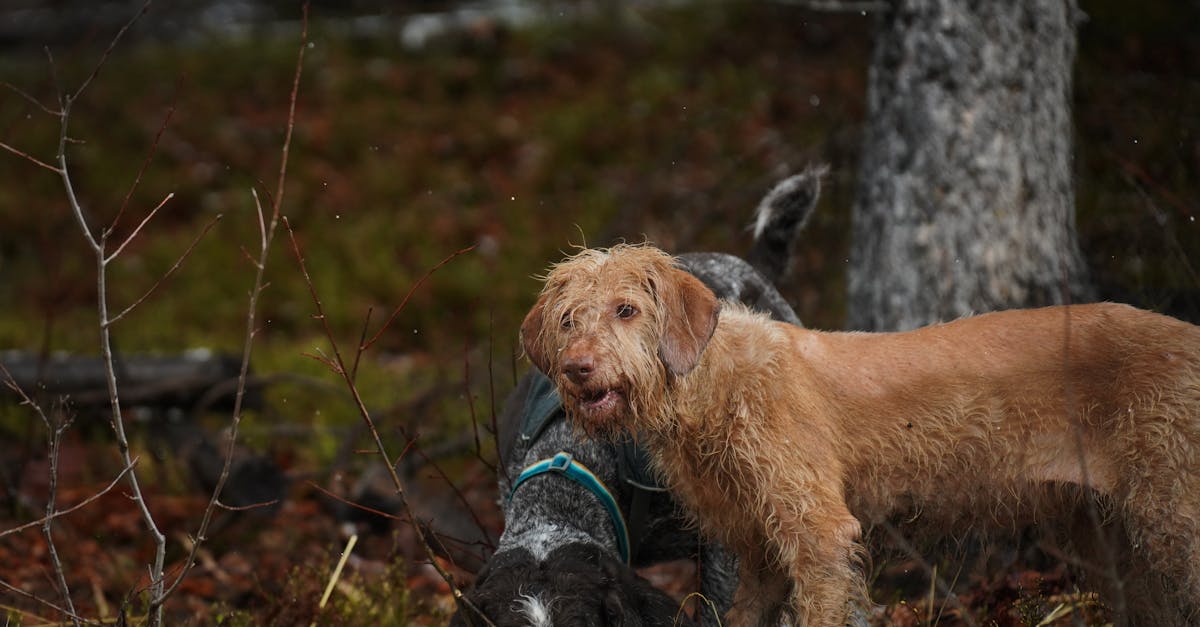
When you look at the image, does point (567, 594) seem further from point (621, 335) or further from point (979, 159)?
point (979, 159)

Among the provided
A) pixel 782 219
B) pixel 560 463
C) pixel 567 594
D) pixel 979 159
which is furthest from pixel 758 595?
pixel 979 159

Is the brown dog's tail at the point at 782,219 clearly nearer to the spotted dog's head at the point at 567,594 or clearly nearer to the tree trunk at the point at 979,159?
A: the tree trunk at the point at 979,159

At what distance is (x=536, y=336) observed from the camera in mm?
3387

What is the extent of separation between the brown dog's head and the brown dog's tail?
174cm

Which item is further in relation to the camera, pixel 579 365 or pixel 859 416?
pixel 859 416

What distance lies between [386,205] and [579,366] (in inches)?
376

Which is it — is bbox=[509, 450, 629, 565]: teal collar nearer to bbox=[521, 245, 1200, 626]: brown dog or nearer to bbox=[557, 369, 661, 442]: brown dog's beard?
bbox=[521, 245, 1200, 626]: brown dog

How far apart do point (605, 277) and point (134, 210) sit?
10456 mm

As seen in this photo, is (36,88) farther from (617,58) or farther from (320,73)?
(617,58)

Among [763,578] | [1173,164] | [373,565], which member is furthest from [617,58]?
[763,578]

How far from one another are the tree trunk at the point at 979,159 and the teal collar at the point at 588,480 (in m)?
2.10

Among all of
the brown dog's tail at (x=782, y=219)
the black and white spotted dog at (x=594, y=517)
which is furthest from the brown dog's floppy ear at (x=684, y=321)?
the brown dog's tail at (x=782, y=219)

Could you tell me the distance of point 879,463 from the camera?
346 centimetres

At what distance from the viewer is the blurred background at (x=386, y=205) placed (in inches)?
241
